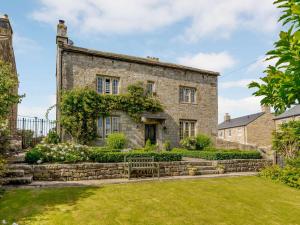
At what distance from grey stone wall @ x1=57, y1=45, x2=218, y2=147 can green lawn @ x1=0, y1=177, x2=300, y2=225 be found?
9.61 metres

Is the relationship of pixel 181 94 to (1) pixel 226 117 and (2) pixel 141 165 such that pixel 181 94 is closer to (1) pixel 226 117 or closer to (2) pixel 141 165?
(2) pixel 141 165

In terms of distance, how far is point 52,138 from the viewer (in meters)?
15.3

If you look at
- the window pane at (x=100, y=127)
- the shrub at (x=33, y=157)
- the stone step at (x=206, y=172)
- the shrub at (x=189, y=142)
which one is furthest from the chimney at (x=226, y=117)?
the shrub at (x=33, y=157)

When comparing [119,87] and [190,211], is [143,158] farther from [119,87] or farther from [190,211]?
[119,87]

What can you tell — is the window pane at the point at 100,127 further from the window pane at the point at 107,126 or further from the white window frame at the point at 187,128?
the white window frame at the point at 187,128

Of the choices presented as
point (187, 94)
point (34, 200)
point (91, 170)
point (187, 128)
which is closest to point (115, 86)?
point (187, 94)

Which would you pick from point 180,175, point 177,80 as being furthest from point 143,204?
point 177,80

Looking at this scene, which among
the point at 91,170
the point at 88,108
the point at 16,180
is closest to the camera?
the point at 16,180

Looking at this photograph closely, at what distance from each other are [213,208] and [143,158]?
4855 mm

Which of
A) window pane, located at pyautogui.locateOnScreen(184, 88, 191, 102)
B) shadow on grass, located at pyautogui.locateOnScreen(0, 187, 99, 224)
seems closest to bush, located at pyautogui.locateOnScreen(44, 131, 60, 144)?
shadow on grass, located at pyautogui.locateOnScreen(0, 187, 99, 224)

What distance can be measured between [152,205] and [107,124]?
428 inches

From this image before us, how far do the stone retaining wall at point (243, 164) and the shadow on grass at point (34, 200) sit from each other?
8.02 meters

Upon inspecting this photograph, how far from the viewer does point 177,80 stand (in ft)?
67.3

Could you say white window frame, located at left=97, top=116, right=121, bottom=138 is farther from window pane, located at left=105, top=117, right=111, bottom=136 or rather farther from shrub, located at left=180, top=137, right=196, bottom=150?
shrub, located at left=180, top=137, right=196, bottom=150
